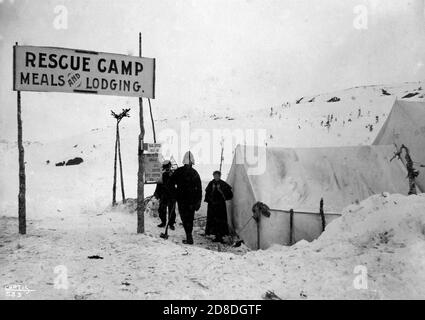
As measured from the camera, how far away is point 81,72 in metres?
5.91

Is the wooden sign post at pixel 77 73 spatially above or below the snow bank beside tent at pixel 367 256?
above

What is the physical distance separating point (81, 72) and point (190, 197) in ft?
10.1

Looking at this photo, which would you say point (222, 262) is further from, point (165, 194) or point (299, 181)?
point (165, 194)

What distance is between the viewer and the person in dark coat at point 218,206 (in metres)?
7.85

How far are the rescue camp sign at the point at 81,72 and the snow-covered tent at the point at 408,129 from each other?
21.5 ft

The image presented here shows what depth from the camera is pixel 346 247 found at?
4.63 m

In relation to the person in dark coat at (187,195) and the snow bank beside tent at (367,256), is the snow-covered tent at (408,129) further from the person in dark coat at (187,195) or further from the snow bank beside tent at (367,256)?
the person in dark coat at (187,195)

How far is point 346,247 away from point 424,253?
0.94m

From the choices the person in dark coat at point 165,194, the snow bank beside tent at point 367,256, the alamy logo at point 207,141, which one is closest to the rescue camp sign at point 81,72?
the person in dark coat at point 165,194

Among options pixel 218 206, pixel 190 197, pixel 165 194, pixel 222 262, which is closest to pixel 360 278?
pixel 222 262

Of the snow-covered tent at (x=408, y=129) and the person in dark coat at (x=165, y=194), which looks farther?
the snow-covered tent at (x=408, y=129)
